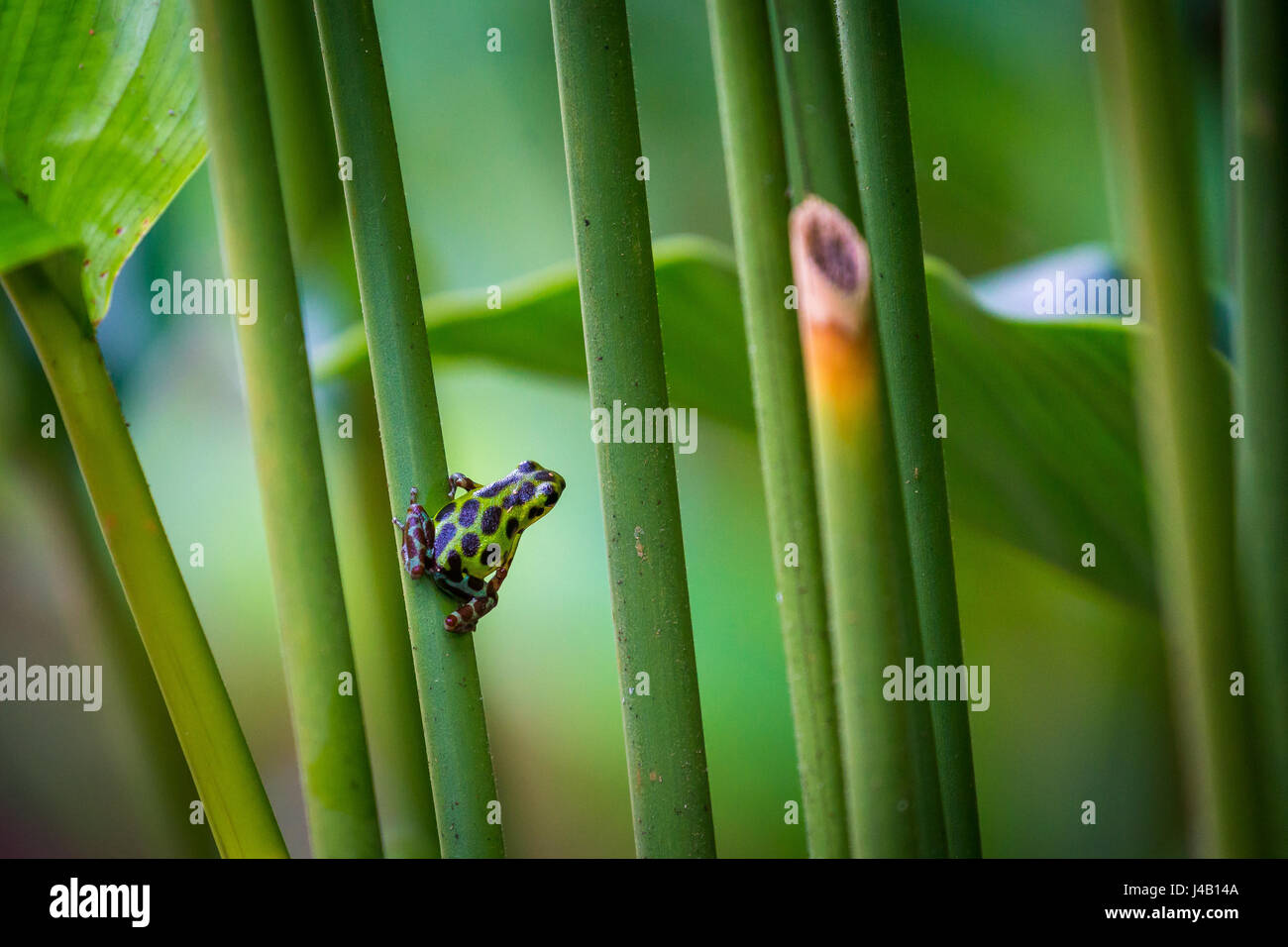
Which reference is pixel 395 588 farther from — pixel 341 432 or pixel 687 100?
pixel 687 100

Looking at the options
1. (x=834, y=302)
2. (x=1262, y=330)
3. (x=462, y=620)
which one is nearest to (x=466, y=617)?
(x=462, y=620)

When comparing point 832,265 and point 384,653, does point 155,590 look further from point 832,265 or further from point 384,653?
point 832,265

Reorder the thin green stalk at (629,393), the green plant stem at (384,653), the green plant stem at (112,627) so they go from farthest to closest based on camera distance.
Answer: the green plant stem at (112,627), the green plant stem at (384,653), the thin green stalk at (629,393)

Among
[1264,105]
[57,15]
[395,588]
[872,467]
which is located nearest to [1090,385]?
[1264,105]

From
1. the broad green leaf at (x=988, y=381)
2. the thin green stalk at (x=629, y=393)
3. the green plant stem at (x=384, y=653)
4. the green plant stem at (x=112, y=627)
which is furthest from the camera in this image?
the green plant stem at (x=112, y=627)

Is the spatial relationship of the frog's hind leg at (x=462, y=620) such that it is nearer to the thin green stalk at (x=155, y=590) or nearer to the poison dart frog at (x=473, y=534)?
the poison dart frog at (x=473, y=534)

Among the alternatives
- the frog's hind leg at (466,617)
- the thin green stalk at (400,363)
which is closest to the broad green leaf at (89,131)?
the thin green stalk at (400,363)

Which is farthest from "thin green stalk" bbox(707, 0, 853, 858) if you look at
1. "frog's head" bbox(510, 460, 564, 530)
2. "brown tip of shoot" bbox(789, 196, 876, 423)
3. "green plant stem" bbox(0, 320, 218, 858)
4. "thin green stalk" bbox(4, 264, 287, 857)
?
"green plant stem" bbox(0, 320, 218, 858)

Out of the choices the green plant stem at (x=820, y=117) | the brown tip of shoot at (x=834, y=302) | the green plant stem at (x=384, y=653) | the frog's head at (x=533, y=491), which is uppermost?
the green plant stem at (x=820, y=117)
